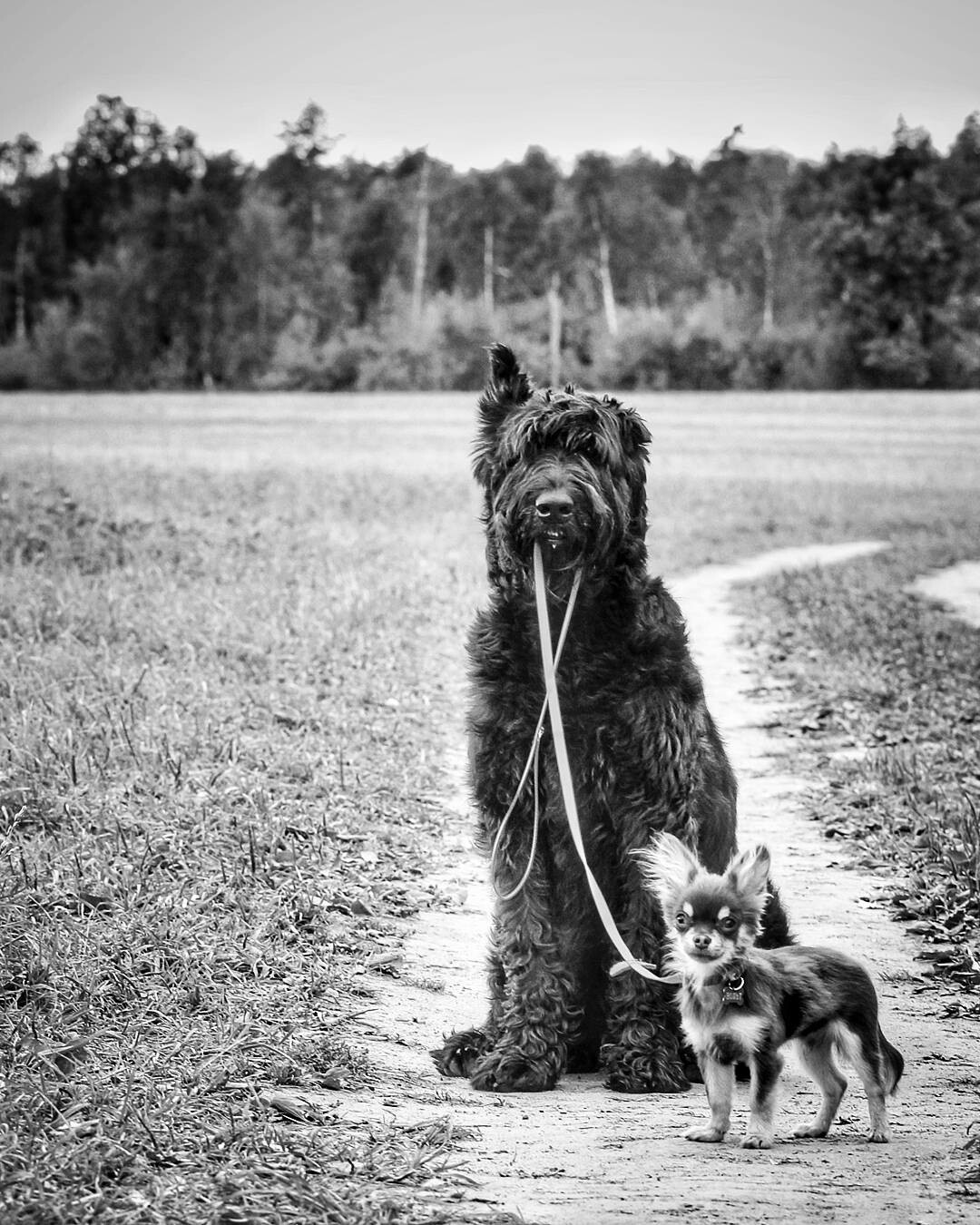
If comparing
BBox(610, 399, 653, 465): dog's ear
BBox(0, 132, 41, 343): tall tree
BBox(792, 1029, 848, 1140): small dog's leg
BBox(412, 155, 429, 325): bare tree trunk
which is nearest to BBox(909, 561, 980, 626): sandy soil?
BBox(610, 399, 653, 465): dog's ear

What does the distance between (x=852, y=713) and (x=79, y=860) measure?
6372 millimetres

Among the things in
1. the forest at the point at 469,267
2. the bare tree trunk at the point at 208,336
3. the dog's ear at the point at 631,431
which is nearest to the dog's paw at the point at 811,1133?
the dog's ear at the point at 631,431

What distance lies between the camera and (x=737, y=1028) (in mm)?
3941

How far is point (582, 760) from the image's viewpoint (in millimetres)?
4805

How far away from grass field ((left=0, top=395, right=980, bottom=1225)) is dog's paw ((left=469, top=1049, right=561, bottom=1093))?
Answer: 0.40 metres

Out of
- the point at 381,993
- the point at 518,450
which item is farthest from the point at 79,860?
the point at 518,450

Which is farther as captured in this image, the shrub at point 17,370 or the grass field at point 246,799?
the shrub at point 17,370

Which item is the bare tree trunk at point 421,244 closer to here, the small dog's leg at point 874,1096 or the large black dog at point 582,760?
the large black dog at point 582,760

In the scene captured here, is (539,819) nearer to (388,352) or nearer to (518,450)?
(518,450)

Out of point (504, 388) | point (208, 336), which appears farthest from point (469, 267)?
point (504, 388)

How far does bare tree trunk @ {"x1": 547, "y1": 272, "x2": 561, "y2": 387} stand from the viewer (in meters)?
52.7

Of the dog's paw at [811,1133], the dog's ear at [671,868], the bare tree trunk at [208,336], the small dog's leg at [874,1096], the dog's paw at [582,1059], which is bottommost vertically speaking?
the dog's paw at [582,1059]

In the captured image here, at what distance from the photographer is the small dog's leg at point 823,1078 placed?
13.5 feet

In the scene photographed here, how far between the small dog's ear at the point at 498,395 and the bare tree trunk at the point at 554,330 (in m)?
46.1
